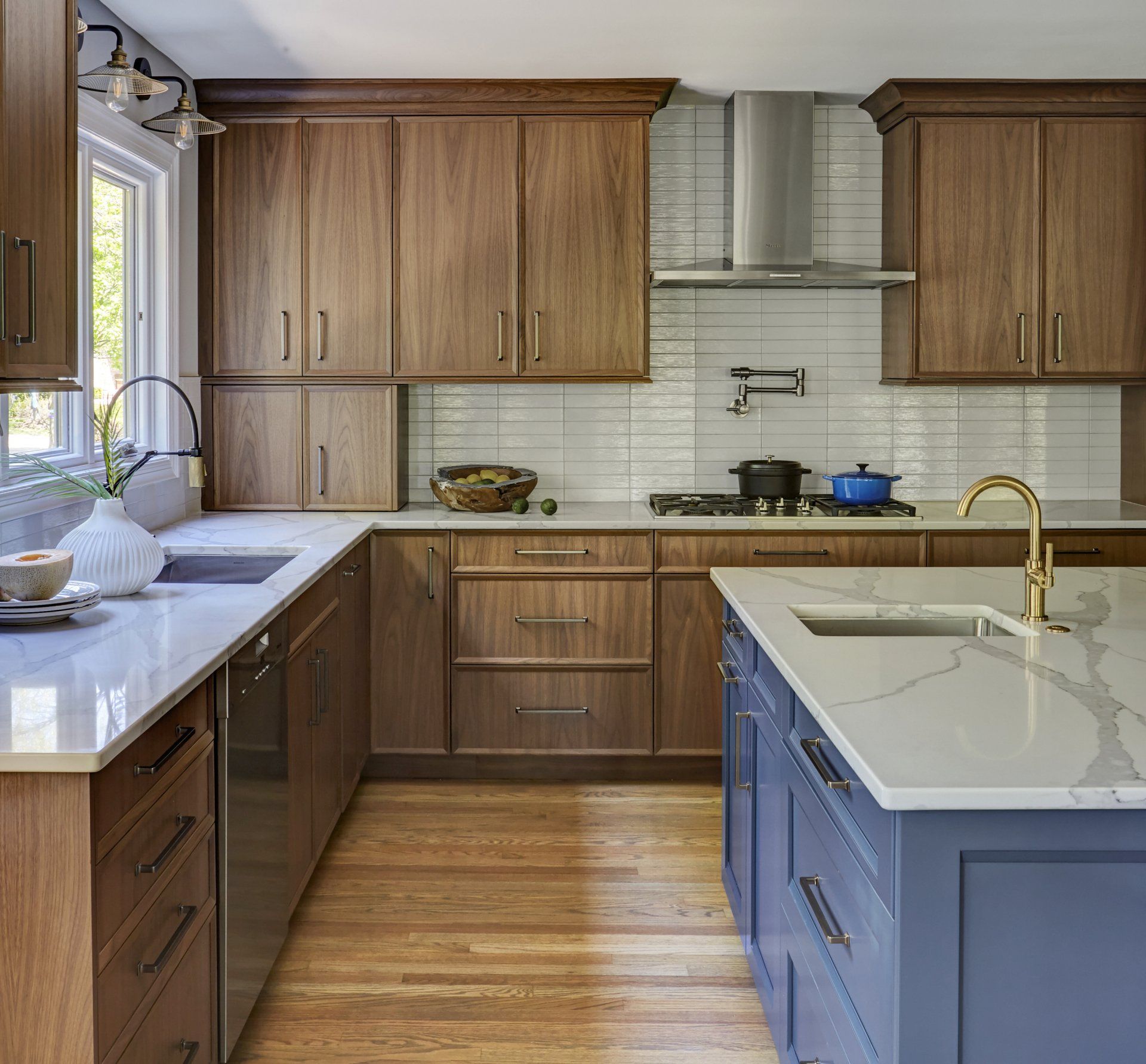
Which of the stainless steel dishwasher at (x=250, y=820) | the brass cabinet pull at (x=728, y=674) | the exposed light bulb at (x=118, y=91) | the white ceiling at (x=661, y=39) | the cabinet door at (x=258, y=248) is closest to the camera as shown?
the stainless steel dishwasher at (x=250, y=820)

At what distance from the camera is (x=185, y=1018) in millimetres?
1807

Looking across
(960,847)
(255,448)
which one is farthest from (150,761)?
(255,448)

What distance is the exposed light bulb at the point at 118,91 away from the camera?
2482 mm

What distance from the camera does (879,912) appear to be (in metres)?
1.36

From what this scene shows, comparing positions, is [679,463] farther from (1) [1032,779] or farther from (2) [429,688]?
(1) [1032,779]

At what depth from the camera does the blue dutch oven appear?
4023 mm

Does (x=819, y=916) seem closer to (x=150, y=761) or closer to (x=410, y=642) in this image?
(x=150, y=761)

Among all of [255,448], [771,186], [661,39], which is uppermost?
[661,39]

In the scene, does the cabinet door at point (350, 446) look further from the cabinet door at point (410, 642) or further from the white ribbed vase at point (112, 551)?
the white ribbed vase at point (112, 551)

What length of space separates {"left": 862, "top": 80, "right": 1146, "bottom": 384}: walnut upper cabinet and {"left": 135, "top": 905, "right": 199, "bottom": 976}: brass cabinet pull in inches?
126

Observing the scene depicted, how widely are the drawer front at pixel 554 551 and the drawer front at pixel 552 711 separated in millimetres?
364

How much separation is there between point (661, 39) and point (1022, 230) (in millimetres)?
1566

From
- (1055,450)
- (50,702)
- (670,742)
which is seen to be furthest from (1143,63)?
(50,702)

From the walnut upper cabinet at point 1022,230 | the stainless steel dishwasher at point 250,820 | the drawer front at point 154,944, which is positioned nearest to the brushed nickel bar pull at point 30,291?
the stainless steel dishwasher at point 250,820
